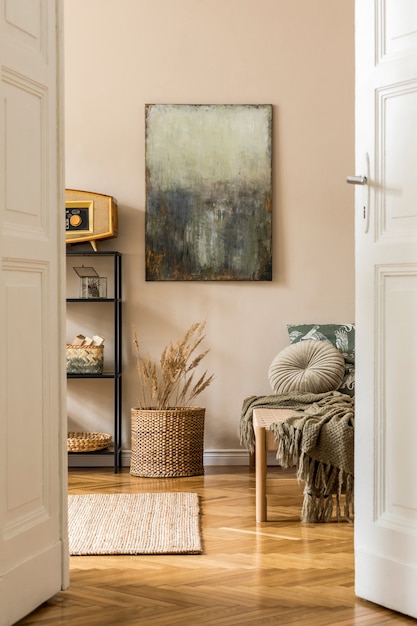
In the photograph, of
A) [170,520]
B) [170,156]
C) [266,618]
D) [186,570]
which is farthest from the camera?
[170,156]

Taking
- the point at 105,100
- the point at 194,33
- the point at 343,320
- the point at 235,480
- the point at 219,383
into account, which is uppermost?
the point at 194,33

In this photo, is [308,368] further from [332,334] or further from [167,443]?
[167,443]

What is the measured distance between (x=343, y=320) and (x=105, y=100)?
2.05 metres

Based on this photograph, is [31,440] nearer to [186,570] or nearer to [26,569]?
[26,569]

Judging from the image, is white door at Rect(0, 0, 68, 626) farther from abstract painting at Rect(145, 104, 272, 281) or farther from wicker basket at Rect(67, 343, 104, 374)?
abstract painting at Rect(145, 104, 272, 281)

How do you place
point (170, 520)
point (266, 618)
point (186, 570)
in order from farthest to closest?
point (170, 520), point (186, 570), point (266, 618)

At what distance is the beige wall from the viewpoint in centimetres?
560

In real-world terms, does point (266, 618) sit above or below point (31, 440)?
below

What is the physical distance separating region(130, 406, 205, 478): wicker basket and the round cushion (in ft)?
1.78

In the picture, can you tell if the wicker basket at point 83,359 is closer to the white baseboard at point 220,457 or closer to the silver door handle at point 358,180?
the white baseboard at point 220,457

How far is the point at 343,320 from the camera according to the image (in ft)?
18.4

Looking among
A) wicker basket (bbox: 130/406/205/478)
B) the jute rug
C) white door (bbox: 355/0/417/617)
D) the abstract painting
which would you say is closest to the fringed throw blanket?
the jute rug

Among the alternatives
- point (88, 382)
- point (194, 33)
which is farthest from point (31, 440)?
point (194, 33)

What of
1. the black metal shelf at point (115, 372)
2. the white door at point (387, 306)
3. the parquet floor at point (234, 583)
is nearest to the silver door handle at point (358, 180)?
the white door at point (387, 306)
